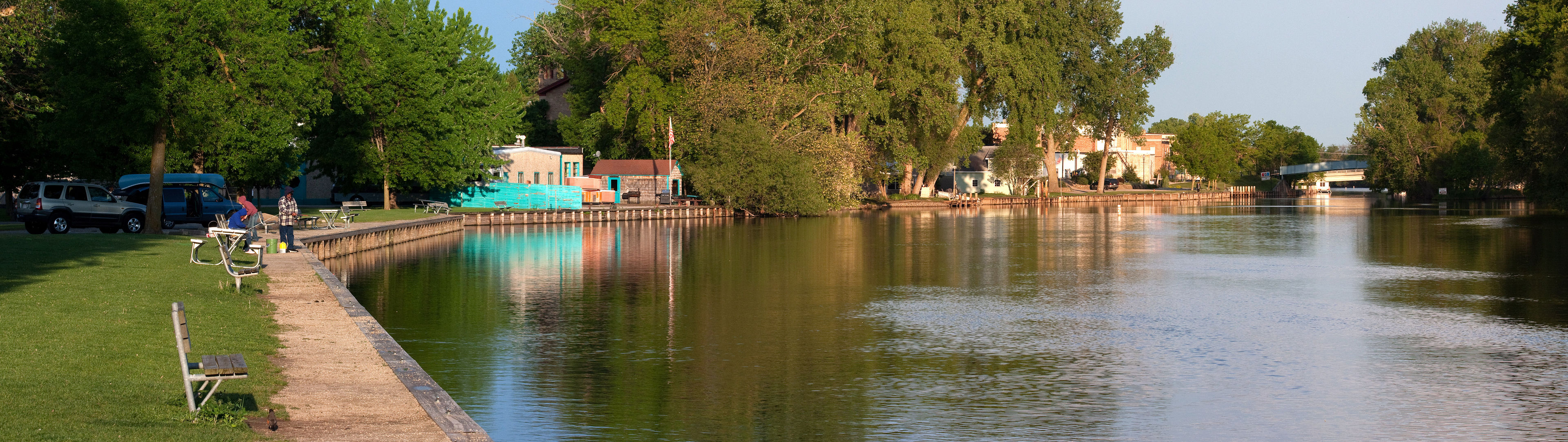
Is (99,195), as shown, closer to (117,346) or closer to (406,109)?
(406,109)

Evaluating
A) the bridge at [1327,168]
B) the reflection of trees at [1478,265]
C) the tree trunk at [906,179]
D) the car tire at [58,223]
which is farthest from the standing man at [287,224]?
the bridge at [1327,168]

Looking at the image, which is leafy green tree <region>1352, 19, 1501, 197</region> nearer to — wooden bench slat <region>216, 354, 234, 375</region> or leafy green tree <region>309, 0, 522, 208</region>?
leafy green tree <region>309, 0, 522, 208</region>

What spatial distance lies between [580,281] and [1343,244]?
29.3 m

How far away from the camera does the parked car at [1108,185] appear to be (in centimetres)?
13025

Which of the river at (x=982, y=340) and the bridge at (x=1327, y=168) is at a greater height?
the bridge at (x=1327, y=168)

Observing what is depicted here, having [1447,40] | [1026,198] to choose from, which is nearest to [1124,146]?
[1447,40]

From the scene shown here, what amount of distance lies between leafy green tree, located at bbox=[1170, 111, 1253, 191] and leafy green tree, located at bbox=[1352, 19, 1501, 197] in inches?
1500

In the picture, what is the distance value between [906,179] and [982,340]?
225 feet

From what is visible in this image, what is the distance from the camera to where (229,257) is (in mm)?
20703

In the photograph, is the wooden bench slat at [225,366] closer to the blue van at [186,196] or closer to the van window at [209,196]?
the blue van at [186,196]

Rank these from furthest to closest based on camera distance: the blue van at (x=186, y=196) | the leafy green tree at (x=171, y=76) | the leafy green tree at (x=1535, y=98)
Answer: the leafy green tree at (x=1535, y=98), the blue van at (x=186, y=196), the leafy green tree at (x=171, y=76)

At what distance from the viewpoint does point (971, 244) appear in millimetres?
42625

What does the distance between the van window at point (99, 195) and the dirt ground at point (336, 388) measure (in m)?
19.9

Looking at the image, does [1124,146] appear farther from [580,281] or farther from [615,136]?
[580,281]
